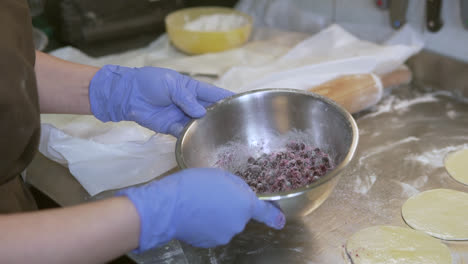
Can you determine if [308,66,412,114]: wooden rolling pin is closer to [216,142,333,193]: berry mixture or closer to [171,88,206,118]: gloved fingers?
[216,142,333,193]: berry mixture

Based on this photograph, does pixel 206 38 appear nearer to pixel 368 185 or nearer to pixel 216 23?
pixel 216 23

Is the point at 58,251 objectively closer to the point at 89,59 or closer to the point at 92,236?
the point at 92,236

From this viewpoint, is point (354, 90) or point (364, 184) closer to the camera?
point (364, 184)

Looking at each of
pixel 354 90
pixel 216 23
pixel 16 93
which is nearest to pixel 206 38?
pixel 216 23

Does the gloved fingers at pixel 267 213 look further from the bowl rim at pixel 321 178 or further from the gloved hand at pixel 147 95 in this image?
the gloved hand at pixel 147 95

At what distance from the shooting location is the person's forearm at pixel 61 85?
1.29 m

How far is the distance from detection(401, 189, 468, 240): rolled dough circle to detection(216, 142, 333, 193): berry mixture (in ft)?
0.89

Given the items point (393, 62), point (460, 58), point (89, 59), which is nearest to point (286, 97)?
point (393, 62)

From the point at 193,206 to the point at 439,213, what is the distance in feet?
2.34

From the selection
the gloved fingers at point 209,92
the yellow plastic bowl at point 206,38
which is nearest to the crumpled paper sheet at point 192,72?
the yellow plastic bowl at point 206,38

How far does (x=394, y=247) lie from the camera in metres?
1.10

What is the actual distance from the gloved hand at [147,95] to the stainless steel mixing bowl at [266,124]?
81 millimetres

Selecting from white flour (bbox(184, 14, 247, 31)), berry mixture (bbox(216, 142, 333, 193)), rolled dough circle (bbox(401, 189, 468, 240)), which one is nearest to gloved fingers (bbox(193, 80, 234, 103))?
berry mixture (bbox(216, 142, 333, 193))

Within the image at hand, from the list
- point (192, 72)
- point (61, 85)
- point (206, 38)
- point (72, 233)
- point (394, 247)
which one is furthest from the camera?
point (206, 38)
